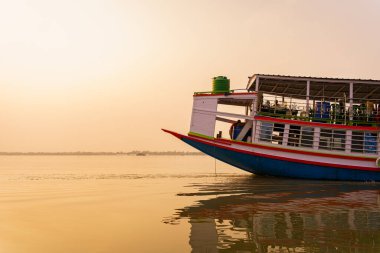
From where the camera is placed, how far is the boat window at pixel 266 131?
19844mm

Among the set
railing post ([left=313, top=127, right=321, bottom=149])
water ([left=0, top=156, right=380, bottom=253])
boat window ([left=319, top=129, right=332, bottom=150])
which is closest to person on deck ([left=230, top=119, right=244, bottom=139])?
railing post ([left=313, top=127, right=321, bottom=149])

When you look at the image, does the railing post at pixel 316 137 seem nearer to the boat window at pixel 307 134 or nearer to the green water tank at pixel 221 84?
Result: the boat window at pixel 307 134

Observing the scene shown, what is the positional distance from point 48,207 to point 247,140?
12.2 m

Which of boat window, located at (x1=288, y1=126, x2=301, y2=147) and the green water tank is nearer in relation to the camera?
boat window, located at (x1=288, y1=126, x2=301, y2=147)

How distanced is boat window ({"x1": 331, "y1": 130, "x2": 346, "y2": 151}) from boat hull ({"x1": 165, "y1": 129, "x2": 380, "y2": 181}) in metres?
1.16

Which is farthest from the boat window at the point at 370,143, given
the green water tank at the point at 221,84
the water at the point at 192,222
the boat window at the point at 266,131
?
the green water tank at the point at 221,84

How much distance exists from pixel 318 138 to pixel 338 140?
110 centimetres

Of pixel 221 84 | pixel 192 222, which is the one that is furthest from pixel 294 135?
pixel 192 222

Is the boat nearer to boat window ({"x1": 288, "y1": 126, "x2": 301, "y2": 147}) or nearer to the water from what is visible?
boat window ({"x1": 288, "y1": 126, "x2": 301, "y2": 147})

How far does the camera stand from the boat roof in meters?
20.0

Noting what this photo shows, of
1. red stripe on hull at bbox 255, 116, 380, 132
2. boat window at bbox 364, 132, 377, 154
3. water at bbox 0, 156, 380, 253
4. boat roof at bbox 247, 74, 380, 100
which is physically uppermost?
boat roof at bbox 247, 74, 380, 100

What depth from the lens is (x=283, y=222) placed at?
26.7 feet

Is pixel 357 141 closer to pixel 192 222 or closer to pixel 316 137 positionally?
pixel 316 137

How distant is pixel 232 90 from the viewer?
2066 centimetres
